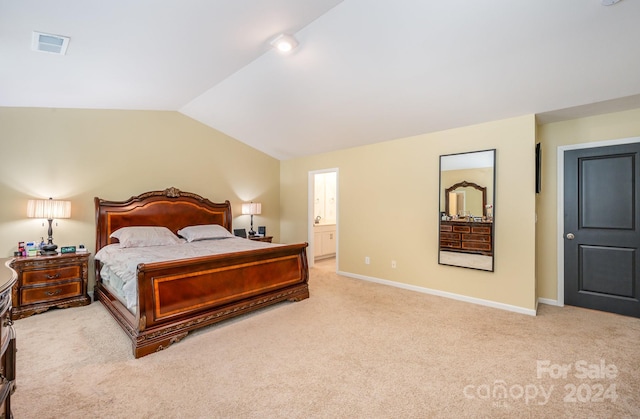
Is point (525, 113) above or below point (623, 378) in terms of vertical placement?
above

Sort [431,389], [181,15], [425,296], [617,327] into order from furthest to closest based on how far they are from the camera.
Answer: [425,296] < [617,327] < [181,15] < [431,389]

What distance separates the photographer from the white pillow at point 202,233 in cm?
436

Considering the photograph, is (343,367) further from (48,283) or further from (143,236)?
(48,283)

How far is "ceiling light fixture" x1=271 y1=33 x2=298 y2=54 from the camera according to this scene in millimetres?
2643

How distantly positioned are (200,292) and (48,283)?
204 cm

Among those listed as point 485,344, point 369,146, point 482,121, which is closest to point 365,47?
point 482,121

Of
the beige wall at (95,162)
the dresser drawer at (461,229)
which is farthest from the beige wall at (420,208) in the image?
the beige wall at (95,162)

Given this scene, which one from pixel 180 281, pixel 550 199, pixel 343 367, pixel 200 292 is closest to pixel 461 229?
pixel 550 199

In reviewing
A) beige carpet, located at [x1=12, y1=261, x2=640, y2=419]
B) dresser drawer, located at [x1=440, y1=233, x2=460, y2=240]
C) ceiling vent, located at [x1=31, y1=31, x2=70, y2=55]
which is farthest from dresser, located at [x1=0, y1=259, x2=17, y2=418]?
dresser drawer, located at [x1=440, y1=233, x2=460, y2=240]

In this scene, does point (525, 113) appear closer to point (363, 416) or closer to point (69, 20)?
point (363, 416)

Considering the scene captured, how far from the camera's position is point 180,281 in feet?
8.68

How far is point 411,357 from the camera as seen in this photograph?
7.70ft

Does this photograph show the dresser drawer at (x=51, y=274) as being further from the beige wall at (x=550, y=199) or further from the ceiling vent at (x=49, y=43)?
the beige wall at (x=550, y=199)

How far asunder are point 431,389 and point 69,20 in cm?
357
